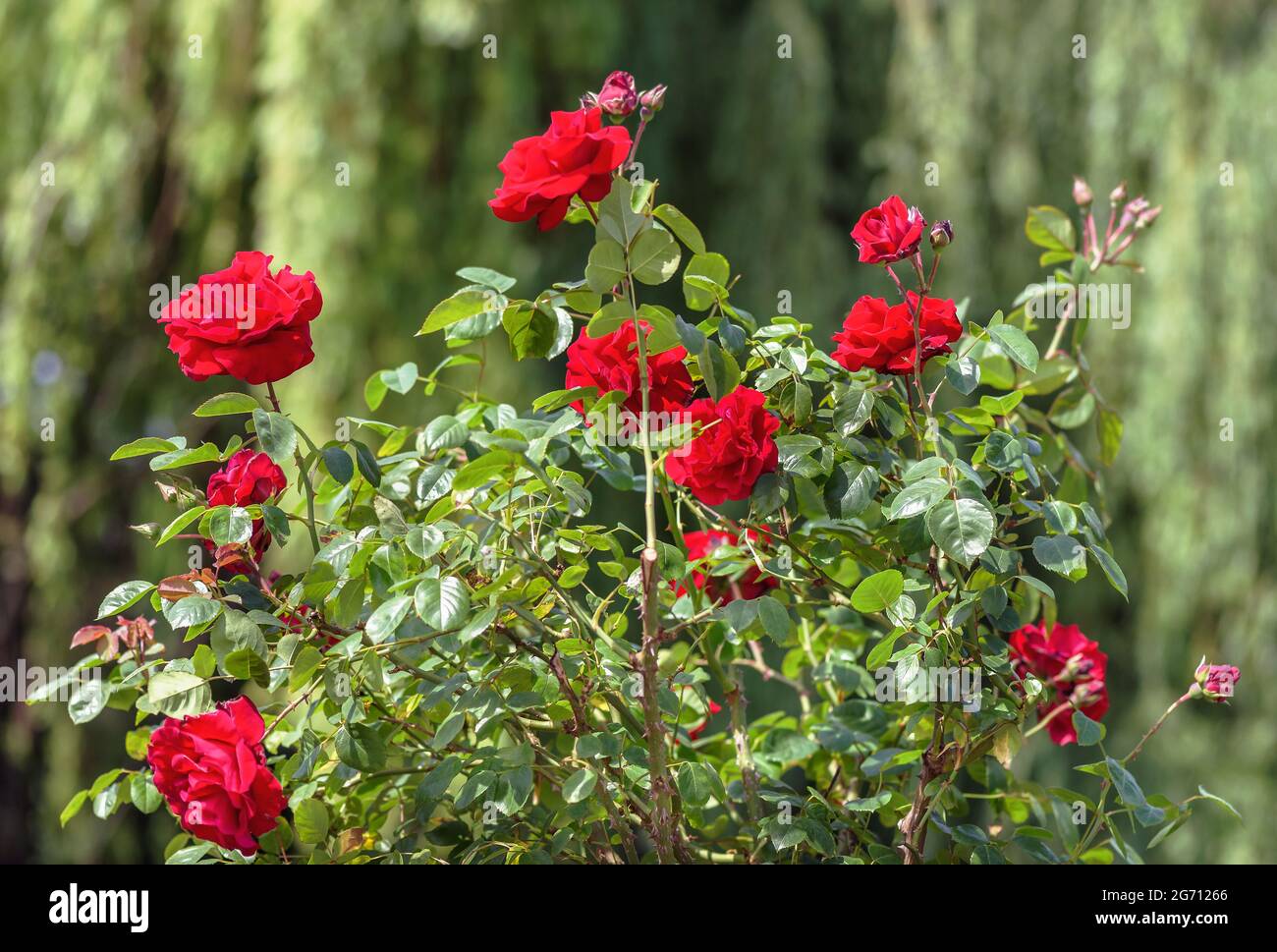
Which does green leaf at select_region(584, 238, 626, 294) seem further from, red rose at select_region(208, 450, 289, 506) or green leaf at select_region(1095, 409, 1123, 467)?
green leaf at select_region(1095, 409, 1123, 467)

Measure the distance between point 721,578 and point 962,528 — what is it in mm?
289

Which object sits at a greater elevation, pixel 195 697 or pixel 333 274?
pixel 333 274

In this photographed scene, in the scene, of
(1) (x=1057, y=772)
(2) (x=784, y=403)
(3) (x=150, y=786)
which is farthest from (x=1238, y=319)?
(3) (x=150, y=786)

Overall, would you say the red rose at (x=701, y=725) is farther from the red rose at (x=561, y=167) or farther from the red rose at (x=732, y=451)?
the red rose at (x=561, y=167)

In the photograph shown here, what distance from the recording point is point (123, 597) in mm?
664

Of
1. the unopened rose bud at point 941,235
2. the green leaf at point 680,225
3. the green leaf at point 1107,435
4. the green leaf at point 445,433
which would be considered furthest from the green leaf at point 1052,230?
the green leaf at point 445,433

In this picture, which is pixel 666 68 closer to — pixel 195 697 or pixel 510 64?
pixel 510 64

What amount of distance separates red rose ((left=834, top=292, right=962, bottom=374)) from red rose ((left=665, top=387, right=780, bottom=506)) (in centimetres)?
7

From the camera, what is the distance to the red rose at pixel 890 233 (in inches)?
26.4

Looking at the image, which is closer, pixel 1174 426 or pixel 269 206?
pixel 269 206

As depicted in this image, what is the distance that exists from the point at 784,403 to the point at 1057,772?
2646mm

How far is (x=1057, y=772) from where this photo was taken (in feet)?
10.0

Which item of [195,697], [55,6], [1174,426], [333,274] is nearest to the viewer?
[195,697]

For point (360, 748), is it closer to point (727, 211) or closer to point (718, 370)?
point (718, 370)
